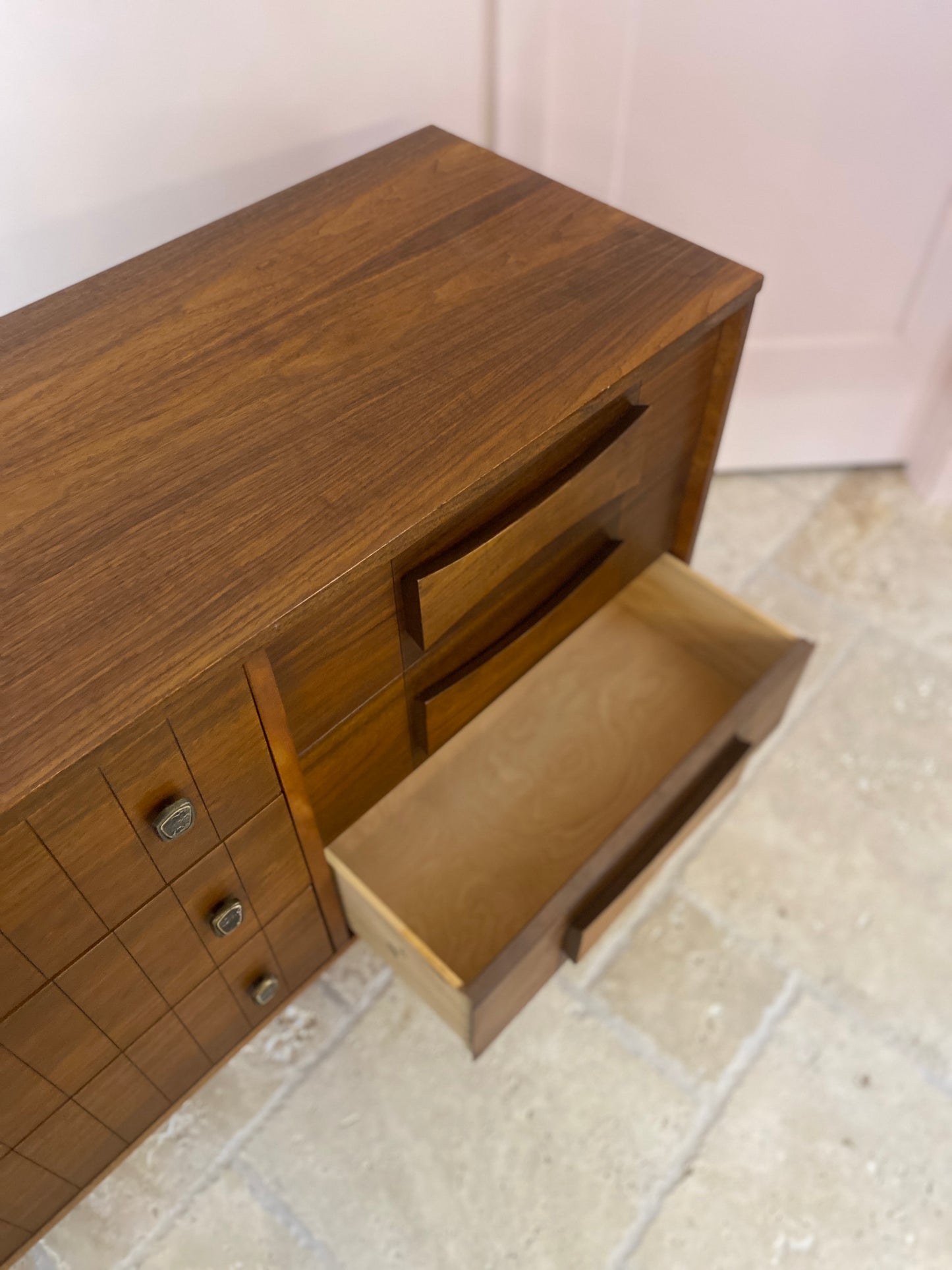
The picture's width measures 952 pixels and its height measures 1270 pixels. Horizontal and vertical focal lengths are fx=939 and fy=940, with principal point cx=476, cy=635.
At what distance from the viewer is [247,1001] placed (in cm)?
98

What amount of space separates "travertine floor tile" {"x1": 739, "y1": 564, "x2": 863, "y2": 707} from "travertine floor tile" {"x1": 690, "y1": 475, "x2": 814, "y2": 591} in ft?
0.12

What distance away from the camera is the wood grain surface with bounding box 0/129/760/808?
0.64 meters

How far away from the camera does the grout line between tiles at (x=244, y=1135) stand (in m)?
1.00

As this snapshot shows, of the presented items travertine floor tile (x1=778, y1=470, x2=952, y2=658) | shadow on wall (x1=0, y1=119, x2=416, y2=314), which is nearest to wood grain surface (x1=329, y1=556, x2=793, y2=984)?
travertine floor tile (x1=778, y1=470, x2=952, y2=658)

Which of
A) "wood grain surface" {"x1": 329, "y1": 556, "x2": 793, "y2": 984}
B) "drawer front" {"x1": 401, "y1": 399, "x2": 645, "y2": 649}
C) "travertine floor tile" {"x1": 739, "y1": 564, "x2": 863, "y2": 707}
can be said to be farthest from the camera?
"travertine floor tile" {"x1": 739, "y1": 564, "x2": 863, "y2": 707}

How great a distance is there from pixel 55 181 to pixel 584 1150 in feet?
3.78

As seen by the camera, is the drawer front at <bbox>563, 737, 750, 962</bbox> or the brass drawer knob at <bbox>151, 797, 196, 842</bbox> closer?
the brass drawer knob at <bbox>151, 797, 196, 842</bbox>

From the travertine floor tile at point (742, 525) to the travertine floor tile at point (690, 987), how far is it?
1.94ft

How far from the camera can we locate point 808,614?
1531 mm

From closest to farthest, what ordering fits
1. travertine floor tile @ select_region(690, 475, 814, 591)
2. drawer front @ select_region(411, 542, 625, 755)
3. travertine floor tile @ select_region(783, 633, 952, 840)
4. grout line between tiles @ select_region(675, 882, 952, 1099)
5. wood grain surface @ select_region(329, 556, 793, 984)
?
1. drawer front @ select_region(411, 542, 625, 755)
2. wood grain surface @ select_region(329, 556, 793, 984)
3. grout line between tiles @ select_region(675, 882, 952, 1099)
4. travertine floor tile @ select_region(783, 633, 952, 840)
5. travertine floor tile @ select_region(690, 475, 814, 591)

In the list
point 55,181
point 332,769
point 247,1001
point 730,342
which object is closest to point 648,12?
point 730,342

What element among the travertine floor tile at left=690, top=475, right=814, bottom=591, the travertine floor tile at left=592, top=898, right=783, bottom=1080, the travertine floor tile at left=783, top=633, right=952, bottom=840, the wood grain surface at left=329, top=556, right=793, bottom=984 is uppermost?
the wood grain surface at left=329, top=556, right=793, bottom=984

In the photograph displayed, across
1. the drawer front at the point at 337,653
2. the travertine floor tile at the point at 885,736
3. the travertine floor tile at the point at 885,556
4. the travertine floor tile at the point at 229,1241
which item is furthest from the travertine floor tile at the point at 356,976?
the travertine floor tile at the point at 885,556

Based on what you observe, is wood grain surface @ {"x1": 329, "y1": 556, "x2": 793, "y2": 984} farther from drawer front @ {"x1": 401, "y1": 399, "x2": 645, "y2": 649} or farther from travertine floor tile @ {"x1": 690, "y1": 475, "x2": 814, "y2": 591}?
travertine floor tile @ {"x1": 690, "y1": 475, "x2": 814, "y2": 591}
